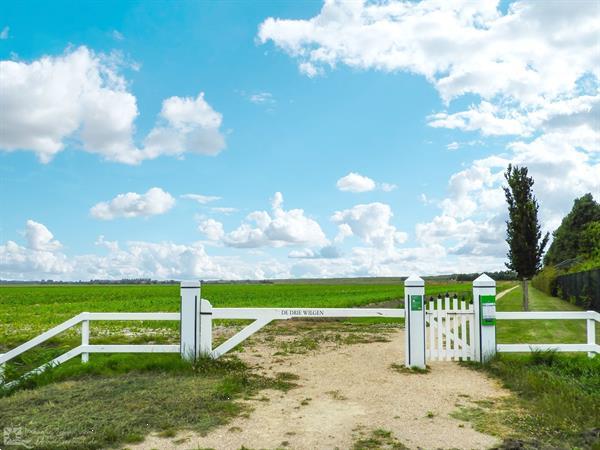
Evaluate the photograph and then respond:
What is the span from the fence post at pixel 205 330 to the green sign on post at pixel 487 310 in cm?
530

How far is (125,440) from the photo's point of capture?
5.94 m

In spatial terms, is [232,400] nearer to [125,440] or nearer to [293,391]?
[293,391]

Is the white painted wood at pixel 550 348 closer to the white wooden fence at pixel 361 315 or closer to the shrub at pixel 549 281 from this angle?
the white wooden fence at pixel 361 315

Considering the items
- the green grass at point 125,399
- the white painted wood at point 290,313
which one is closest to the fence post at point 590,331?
the white painted wood at point 290,313

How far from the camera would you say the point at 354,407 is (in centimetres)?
730

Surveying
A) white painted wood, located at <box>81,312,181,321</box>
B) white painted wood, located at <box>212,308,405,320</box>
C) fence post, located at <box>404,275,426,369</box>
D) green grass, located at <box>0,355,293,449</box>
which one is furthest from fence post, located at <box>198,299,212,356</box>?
fence post, located at <box>404,275,426,369</box>

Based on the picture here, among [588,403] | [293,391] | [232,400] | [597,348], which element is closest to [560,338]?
[597,348]

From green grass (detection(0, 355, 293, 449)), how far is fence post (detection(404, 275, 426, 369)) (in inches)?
99.6

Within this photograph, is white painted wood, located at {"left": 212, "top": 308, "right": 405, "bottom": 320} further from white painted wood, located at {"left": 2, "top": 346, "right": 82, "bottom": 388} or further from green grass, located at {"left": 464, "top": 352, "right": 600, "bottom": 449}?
white painted wood, located at {"left": 2, "top": 346, "right": 82, "bottom": 388}

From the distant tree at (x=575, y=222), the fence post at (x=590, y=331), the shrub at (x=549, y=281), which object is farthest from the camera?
the distant tree at (x=575, y=222)

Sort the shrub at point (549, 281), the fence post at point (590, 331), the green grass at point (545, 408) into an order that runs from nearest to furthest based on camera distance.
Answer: the green grass at point (545, 408) < the fence post at point (590, 331) < the shrub at point (549, 281)

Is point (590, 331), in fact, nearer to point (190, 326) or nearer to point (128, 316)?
point (190, 326)

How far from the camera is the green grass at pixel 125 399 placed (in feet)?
20.3

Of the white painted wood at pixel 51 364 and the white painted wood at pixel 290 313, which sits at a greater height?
the white painted wood at pixel 290 313
